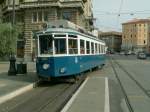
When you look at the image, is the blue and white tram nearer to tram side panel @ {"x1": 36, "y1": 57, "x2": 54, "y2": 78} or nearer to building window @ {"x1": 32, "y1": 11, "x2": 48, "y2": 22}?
tram side panel @ {"x1": 36, "y1": 57, "x2": 54, "y2": 78}

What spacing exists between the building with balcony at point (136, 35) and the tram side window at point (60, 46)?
154m

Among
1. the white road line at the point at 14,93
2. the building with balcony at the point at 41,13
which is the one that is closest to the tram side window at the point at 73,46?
the white road line at the point at 14,93

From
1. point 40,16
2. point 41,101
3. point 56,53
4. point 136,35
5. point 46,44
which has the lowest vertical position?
point 41,101

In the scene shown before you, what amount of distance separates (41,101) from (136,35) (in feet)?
556

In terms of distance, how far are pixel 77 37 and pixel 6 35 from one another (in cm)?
2372

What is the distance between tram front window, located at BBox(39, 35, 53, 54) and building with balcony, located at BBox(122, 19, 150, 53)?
154178 millimetres

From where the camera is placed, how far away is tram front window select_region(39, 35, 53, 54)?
68.0 feet

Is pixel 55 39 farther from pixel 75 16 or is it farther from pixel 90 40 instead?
pixel 75 16

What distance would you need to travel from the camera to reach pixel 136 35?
182125 millimetres

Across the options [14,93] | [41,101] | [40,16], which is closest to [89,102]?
[41,101]

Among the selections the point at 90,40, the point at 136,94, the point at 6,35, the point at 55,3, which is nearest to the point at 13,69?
the point at 90,40

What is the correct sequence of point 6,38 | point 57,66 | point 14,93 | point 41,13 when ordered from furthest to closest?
point 41,13 < point 6,38 < point 57,66 < point 14,93

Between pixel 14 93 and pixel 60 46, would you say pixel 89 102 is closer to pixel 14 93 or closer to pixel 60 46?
pixel 14 93

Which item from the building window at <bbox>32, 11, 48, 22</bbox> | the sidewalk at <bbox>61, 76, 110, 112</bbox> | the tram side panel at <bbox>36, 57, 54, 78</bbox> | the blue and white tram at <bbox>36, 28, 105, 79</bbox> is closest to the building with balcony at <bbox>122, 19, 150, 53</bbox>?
the building window at <bbox>32, 11, 48, 22</bbox>
